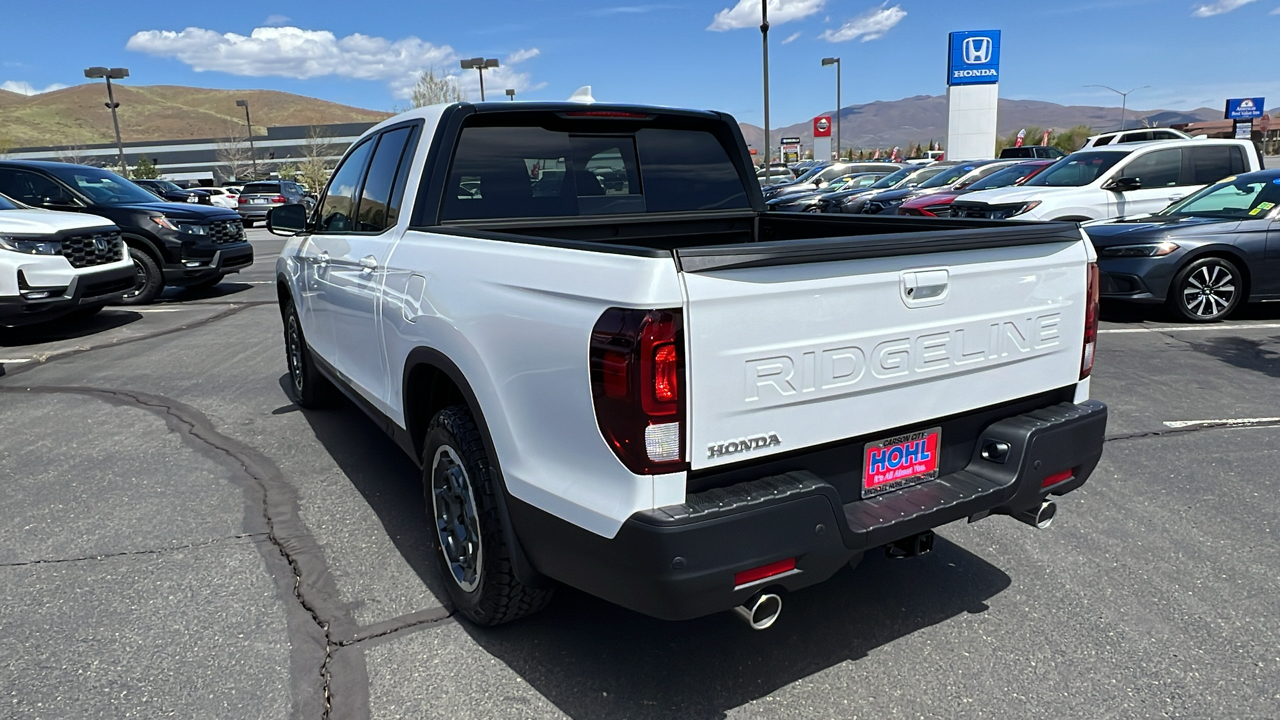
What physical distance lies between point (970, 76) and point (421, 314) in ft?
129

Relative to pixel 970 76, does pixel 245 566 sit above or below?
below

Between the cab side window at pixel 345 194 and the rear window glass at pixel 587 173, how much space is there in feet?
3.44

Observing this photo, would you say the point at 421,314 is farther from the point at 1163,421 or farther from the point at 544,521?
the point at 1163,421

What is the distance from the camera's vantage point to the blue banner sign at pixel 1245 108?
4231cm

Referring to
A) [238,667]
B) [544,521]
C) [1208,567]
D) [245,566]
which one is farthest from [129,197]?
[1208,567]

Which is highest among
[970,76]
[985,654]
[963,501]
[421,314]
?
[970,76]

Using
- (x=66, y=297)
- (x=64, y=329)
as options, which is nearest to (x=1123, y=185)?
(x=66, y=297)

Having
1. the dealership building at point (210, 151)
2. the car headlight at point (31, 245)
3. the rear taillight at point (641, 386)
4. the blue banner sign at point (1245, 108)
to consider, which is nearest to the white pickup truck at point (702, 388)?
the rear taillight at point (641, 386)

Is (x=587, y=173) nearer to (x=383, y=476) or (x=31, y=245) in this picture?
(x=383, y=476)

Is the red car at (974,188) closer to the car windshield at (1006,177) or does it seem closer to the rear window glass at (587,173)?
the car windshield at (1006,177)

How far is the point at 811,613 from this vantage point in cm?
327

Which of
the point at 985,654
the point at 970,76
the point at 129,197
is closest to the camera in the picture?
the point at 985,654

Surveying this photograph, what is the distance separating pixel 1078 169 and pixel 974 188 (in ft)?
8.66

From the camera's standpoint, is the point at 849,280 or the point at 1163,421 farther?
the point at 1163,421
